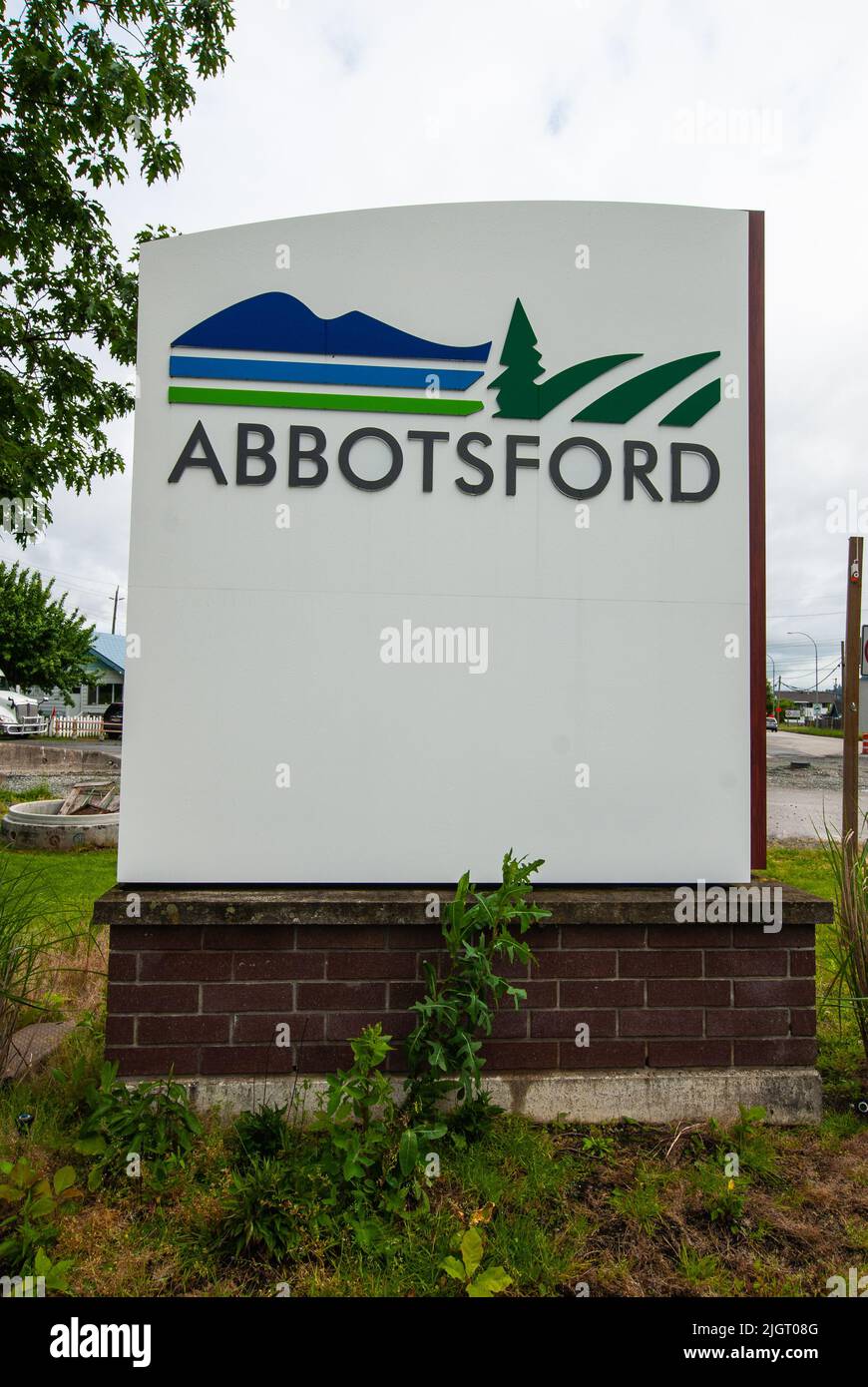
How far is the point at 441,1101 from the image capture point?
3150mm

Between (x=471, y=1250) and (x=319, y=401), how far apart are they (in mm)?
3130

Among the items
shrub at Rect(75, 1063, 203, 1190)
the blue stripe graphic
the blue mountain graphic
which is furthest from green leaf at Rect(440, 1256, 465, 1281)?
the blue mountain graphic

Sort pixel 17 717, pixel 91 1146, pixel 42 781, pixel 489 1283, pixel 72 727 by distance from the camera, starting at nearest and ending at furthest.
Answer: pixel 489 1283
pixel 91 1146
pixel 42 781
pixel 17 717
pixel 72 727

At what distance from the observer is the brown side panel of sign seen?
3518 mm

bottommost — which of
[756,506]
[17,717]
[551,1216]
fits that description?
[551,1216]

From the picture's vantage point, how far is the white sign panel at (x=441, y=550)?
10.8 ft

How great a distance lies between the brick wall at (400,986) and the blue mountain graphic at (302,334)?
2287 mm

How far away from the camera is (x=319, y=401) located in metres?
3.38

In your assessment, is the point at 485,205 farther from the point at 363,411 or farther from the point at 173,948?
the point at 173,948

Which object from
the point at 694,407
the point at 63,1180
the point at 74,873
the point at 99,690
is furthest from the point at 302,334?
the point at 99,690

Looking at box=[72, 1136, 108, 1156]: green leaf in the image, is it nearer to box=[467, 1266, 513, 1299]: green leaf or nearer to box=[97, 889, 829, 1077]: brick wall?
box=[97, 889, 829, 1077]: brick wall

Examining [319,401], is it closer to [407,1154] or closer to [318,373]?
[318,373]

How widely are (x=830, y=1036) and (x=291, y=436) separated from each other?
390 cm

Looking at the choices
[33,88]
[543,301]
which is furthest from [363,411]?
[33,88]
